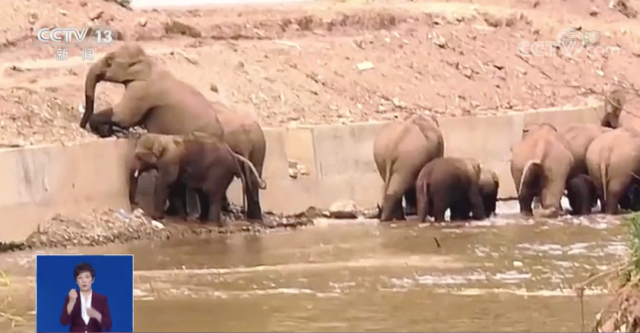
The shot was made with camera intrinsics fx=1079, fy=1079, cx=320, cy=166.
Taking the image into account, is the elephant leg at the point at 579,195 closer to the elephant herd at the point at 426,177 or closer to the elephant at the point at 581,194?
the elephant at the point at 581,194

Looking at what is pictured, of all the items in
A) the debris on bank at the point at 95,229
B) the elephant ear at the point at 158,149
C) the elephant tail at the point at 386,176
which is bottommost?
the debris on bank at the point at 95,229

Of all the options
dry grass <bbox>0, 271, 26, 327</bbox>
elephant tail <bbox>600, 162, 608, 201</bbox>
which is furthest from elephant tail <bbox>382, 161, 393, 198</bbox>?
dry grass <bbox>0, 271, 26, 327</bbox>

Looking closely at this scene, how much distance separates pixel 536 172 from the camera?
3938mm

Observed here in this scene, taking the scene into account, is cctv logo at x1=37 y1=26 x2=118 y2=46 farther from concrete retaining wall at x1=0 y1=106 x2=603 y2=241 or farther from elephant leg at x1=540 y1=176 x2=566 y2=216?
elephant leg at x1=540 y1=176 x2=566 y2=216

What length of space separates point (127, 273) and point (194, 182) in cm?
62

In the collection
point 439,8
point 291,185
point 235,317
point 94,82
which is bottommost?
point 235,317

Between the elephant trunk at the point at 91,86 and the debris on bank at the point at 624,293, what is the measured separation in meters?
1.84

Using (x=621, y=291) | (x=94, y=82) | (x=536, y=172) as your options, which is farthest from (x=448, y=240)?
(x=94, y=82)

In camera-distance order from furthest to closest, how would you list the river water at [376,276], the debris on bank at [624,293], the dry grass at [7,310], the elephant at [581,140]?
the elephant at [581,140] → the dry grass at [7,310] → the river water at [376,276] → the debris on bank at [624,293]

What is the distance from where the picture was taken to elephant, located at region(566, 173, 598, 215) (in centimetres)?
391

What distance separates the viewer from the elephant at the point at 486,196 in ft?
12.8

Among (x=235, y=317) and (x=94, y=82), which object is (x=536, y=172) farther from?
(x=94, y=82)

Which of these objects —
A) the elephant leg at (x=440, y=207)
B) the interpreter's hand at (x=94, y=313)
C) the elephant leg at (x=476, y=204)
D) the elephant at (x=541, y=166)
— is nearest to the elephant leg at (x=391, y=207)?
the elephant leg at (x=440, y=207)

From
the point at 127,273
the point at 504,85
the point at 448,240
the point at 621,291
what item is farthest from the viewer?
the point at 504,85
